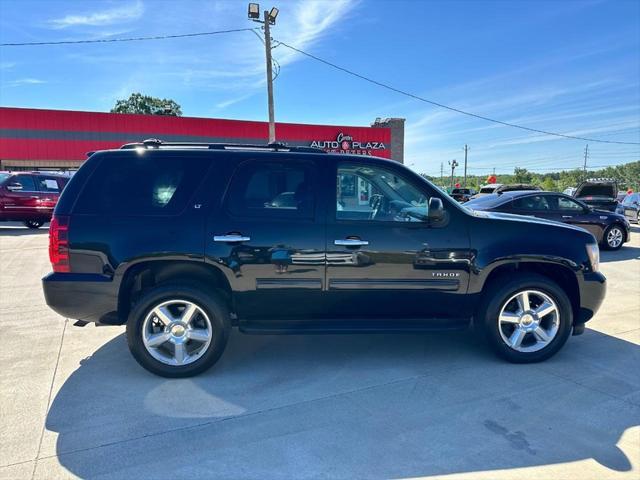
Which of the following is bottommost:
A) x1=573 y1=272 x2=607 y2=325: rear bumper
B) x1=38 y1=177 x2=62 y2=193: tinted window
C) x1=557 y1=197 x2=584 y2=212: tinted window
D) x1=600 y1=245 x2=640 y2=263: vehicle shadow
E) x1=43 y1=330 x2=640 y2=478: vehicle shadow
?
x1=43 y1=330 x2=640 y2=478: vehicle shadow

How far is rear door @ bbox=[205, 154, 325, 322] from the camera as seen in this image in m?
3.66

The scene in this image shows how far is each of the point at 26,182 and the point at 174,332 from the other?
13.2 metres

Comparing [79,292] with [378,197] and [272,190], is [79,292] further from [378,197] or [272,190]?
[378,197]

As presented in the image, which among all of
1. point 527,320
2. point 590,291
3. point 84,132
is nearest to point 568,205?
point 590,291

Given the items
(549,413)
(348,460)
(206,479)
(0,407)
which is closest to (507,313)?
(549,413)

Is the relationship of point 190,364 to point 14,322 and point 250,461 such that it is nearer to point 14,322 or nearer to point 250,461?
point 250,461

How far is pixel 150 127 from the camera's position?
88.2ft

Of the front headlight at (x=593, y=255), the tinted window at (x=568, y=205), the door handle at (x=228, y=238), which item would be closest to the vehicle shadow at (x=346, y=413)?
the front headlight at (x=593, y=255)

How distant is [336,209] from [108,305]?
210cm

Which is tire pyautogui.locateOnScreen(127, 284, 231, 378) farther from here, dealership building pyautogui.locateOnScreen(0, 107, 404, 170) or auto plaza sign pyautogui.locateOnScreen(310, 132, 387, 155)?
auto plaza sign pyautogui.locateOnScreen(310, 132, 387, 155)

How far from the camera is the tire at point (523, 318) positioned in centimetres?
393

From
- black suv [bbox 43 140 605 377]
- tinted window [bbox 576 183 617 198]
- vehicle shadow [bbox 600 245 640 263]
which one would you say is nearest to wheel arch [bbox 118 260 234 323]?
black suv [bbox 43 140 605 377]

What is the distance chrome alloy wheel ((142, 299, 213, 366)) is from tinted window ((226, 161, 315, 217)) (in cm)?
95

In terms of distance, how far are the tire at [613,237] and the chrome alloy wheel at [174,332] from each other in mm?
10655
